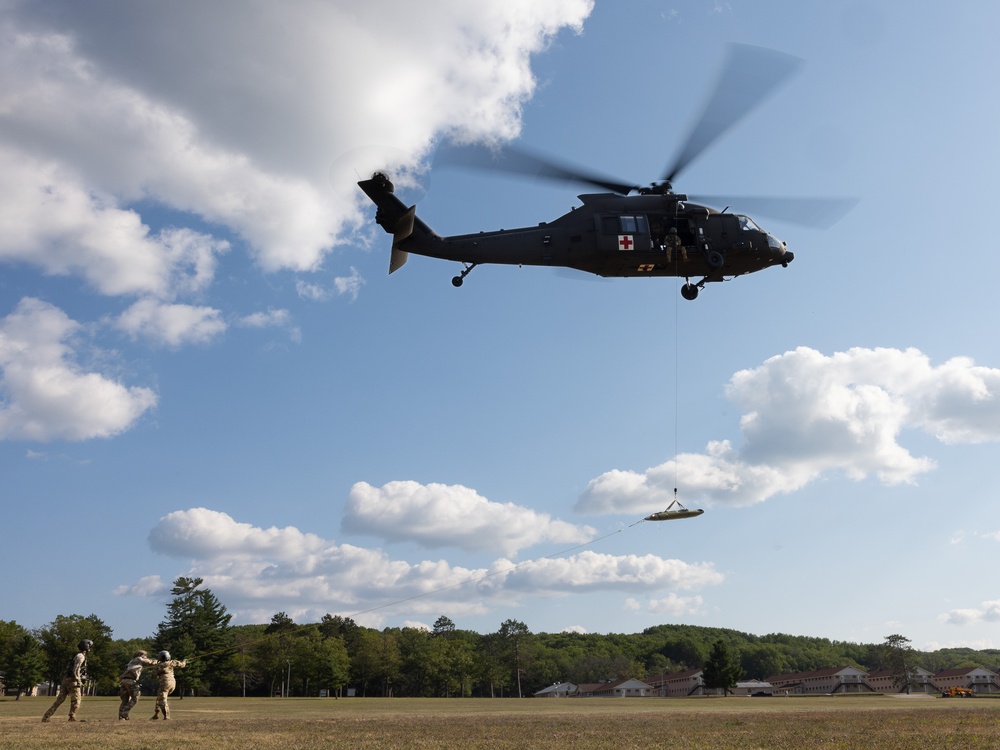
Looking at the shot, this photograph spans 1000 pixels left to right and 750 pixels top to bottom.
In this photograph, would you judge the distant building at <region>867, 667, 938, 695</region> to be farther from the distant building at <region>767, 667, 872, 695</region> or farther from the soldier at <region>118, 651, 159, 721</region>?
the soldier at <region>118, 651, 159, 721</region>

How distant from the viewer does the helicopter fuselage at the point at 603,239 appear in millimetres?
28531

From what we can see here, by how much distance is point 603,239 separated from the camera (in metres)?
28.4

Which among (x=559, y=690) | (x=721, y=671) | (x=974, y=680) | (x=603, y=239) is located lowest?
(x=559, y=690)

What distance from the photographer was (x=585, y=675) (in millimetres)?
171625

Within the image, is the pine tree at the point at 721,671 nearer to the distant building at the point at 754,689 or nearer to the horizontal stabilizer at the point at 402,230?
the distant building at the point at 754,689

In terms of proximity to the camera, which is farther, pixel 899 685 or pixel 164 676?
pixel 899 685

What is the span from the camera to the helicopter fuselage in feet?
93.6

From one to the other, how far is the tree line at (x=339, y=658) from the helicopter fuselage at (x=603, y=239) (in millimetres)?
33025

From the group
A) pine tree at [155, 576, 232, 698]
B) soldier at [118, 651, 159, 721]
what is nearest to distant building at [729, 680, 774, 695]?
pine tree at [155, 576, 232, 698]

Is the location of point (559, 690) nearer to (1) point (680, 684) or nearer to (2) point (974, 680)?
(1) point (680, 684)

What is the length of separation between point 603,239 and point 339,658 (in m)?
99.3

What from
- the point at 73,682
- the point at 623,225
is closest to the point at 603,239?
the point at 623,225

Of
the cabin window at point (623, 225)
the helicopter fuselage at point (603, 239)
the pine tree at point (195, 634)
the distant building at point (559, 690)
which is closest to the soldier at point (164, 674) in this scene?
the helicopter fuselage at point (603, 239)

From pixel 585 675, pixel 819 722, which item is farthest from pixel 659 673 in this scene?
pixel 819 722
